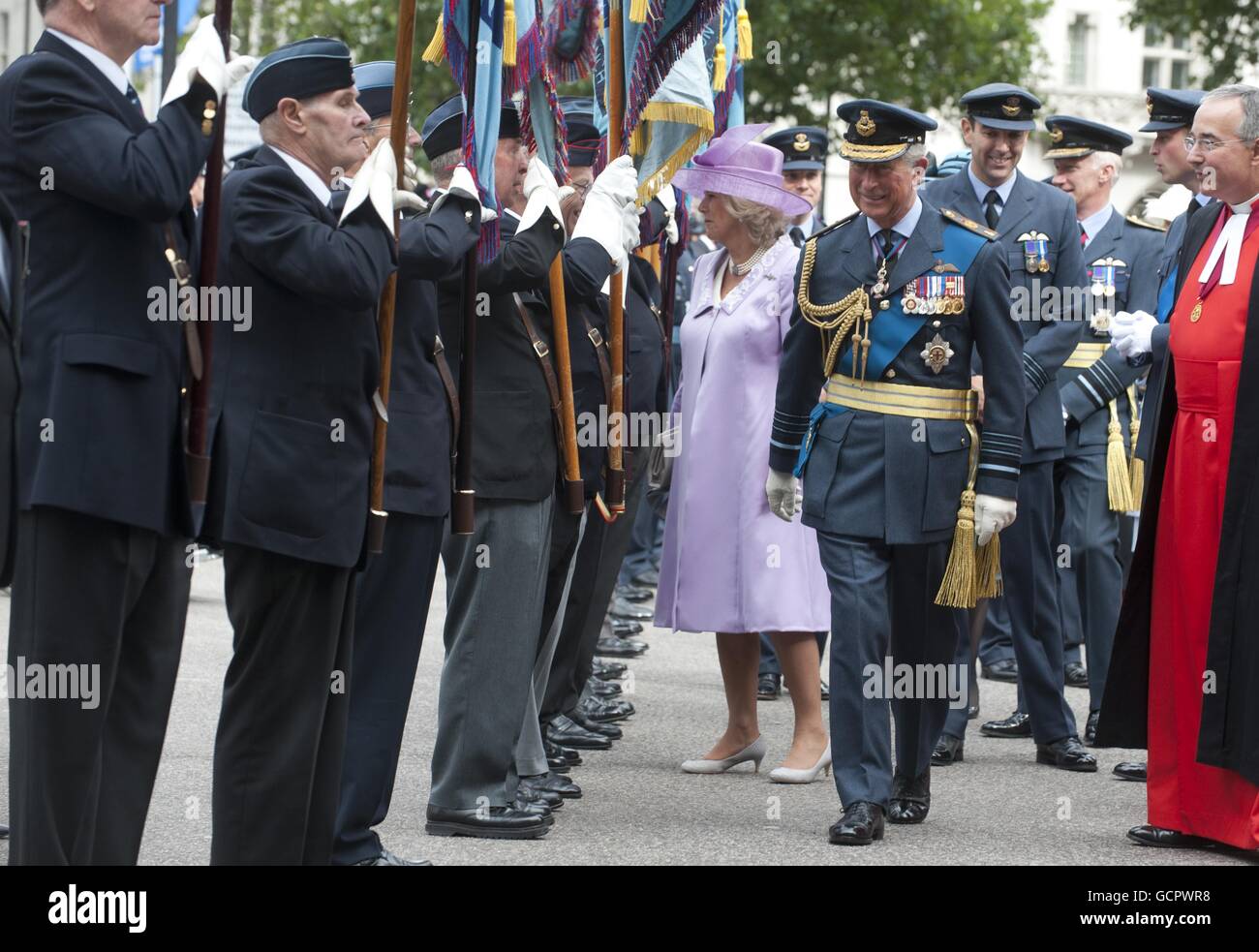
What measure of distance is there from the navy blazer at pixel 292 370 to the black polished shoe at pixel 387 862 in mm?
1109

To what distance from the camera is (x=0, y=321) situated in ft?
13.9

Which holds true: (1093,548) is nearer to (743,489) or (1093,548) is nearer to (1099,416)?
(1099,416)

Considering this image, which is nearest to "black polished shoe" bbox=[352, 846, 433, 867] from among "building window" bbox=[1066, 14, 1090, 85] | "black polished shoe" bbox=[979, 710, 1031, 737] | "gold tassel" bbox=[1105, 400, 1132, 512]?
"black polished shoe" bbox=[979, 710, 1031, 737]

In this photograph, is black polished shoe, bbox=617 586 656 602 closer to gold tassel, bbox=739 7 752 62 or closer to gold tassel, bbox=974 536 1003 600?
gold tassel, bbox=739 7 752 62

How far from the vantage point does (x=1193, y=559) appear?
6465 mm

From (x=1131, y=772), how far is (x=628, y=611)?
509 cm

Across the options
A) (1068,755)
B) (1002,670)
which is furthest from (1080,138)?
(1068,755)

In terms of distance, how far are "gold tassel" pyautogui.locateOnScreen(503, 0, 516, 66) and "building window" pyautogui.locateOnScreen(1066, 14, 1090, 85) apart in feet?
→ 166

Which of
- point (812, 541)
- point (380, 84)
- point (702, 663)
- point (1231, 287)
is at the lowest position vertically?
point (702, 663)

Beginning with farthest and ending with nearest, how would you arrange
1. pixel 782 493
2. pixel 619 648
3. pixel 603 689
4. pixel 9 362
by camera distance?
pixel 619 648 → pixel 603 689 → pixel 782 493 → pixel 9 362

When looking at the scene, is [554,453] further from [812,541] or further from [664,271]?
[664,271]

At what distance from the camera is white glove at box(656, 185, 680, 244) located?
28.3ft
